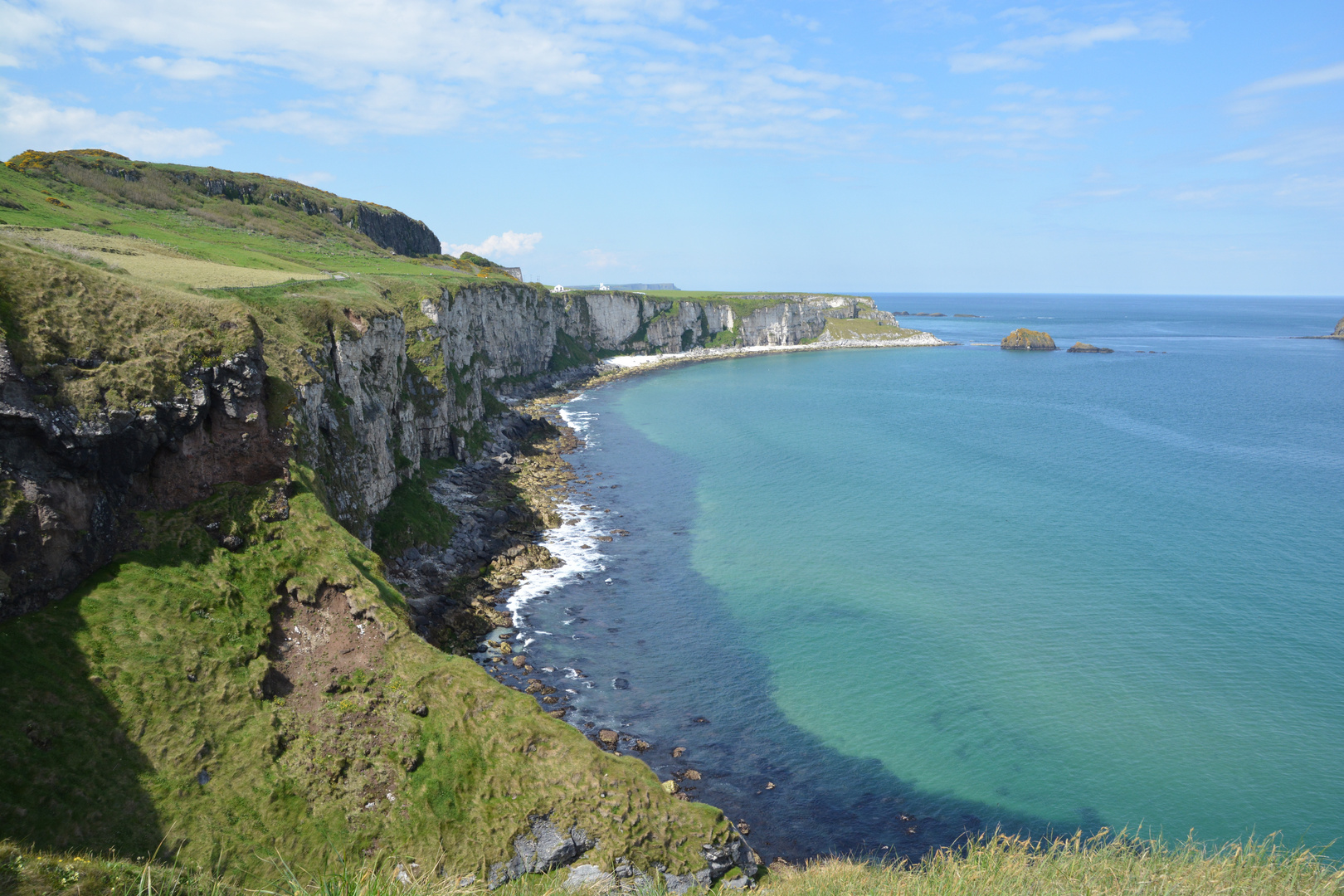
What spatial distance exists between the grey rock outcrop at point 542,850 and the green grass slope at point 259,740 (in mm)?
313

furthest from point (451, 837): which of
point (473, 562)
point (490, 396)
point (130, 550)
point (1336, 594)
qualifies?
point (490, 396)

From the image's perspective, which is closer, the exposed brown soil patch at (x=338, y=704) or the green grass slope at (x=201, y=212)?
the exposed brown soil patch at (x=338, y=704)

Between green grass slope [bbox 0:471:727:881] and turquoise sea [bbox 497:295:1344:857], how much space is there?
26.0 ft

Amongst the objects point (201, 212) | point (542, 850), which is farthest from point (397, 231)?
point (542, 850)

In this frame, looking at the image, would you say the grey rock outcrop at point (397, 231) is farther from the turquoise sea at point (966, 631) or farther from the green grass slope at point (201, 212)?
the turquoise sea at point (966, 631)

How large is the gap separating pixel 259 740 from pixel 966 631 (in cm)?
3737

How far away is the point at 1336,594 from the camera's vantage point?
4856 cm

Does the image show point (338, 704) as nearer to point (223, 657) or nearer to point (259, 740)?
point (259, 740)

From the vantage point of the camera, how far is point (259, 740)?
24984mm

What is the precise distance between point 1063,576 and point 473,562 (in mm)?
41977

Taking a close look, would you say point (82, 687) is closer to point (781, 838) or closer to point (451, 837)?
point (451, 837)

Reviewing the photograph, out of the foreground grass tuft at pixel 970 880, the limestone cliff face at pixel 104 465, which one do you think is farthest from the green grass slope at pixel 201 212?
the foreground grass tuft at pixel 970 880

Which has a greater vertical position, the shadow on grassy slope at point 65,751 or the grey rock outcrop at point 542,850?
the shadow on grassy slope at point 65,751

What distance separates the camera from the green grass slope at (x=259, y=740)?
21781 mm
